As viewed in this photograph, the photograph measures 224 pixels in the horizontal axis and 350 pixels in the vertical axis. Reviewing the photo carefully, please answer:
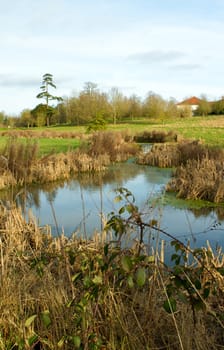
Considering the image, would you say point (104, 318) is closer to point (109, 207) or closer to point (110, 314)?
point (110, 314)

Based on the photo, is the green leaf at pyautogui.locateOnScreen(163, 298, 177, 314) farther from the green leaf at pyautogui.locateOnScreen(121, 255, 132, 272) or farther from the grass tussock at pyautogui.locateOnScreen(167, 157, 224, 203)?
the grass tussock at pyautogui.locateOnScreen(167, 157, 224, 203)

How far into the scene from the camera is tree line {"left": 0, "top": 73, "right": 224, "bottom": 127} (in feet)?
135

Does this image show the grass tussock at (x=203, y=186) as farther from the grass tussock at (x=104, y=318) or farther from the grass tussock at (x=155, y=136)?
the grass tussock at (x=155, y=136)

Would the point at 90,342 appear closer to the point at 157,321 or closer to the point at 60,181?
the point at 157,321

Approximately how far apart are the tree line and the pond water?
27527mm

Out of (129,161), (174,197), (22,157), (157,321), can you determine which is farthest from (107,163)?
(157,321)

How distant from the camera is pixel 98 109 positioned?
3862cm

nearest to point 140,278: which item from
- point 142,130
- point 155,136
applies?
point 155,136

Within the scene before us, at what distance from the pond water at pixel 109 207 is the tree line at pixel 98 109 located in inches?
1084

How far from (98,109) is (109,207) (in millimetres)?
32151

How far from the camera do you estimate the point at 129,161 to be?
17.5m

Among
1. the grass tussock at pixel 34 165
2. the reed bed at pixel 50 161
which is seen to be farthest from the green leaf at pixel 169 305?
the grass tussock at pixel 34 165

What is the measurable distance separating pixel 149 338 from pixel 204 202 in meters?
6.67

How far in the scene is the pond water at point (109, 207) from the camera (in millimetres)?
5656
